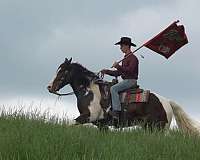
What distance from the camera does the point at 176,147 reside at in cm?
1029

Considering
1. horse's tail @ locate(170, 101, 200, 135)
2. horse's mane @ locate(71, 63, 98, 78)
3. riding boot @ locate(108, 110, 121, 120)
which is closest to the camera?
riding boot @ locate(108, 110, 121, 120)

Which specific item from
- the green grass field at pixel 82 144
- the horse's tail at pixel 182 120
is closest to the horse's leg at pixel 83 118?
the horse's tail at pixel 182 120

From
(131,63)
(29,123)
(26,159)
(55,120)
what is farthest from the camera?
(131,63)

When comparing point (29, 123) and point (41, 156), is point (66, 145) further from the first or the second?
point (29, 123)

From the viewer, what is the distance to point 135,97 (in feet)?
50.4

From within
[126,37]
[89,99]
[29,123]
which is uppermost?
[126,37]

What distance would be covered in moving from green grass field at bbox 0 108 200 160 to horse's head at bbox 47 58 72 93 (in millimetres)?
3664

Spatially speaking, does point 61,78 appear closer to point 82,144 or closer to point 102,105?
point 102,105

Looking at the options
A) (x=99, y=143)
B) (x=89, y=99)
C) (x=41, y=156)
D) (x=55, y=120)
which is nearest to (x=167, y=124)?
(x=89, y=99)

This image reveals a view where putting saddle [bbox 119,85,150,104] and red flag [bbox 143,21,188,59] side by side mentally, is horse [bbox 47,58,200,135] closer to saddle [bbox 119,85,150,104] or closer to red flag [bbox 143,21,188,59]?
saddle [bbox 119,85,150,104]

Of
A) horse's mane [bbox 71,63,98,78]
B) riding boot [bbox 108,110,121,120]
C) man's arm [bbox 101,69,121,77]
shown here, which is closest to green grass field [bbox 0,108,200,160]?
riding boot [bbox 108,110,121,120]

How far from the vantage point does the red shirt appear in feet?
50.3

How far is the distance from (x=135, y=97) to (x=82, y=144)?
6246mm

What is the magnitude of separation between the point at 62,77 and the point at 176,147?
634 cm
